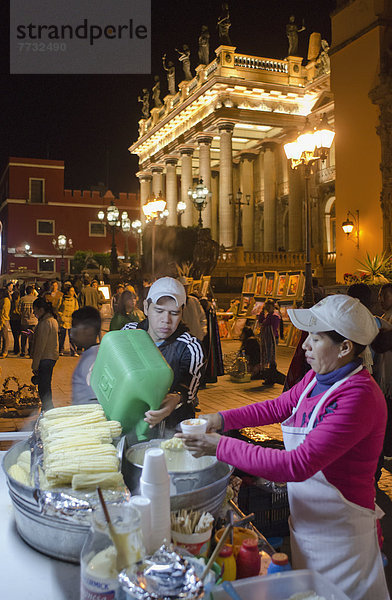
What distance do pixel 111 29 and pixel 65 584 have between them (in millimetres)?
4931

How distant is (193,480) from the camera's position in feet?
5.71

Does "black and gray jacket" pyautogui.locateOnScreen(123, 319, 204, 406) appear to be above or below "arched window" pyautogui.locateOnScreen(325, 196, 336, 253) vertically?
below

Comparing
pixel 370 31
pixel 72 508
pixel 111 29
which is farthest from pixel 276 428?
pixel 370 31

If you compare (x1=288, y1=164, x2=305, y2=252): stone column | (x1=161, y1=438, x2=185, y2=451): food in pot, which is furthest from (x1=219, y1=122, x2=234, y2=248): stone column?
(x1=161, y1=438, x2=185, y2=451): food in pot

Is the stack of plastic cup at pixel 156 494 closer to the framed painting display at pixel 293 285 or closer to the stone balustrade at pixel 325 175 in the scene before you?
the framed painting display at pixel 293 285

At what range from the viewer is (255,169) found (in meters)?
45.0

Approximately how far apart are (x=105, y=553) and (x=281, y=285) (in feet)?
57.8

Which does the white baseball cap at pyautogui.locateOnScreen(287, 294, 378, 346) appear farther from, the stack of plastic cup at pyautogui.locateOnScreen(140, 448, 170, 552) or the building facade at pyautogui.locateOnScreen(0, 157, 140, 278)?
the building facade at pyautogui.locateOnScreen(0, 157, 140, 278)

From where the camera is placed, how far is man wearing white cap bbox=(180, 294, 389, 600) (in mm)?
1782

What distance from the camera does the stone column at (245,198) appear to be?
42.5 meters

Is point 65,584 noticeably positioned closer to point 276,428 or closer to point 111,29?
point 111,29

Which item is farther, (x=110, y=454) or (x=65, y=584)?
(x=110, y=454)

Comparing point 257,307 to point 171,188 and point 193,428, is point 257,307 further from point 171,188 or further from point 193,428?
point 171,188

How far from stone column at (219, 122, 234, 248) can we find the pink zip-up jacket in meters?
32.6
